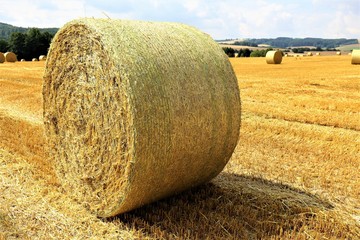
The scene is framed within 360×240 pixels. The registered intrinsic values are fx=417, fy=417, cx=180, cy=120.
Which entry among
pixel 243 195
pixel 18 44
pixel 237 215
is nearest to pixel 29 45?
pixel 18 44

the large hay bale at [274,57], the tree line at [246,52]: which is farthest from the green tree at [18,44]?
the large hay bale at [274,57]

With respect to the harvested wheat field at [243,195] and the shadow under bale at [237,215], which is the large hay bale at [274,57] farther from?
the shadow under bale at [237,215]

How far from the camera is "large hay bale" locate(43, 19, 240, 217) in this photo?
14.5 feet

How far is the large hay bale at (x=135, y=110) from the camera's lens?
14.5ft

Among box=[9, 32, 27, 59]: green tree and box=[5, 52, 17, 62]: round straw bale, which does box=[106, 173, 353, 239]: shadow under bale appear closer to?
box=[5, 52, 17, 62]: round straw bale

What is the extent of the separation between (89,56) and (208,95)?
1515 millimetres

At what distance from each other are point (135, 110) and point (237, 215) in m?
1.86

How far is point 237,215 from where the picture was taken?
5.03 metres

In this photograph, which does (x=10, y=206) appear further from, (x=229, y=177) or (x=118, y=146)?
(x=229, y=177)

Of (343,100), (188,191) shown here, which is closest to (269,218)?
(188,191)

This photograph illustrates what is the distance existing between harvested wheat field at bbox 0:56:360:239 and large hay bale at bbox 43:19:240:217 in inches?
11.4

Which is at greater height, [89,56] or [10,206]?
[89,56]

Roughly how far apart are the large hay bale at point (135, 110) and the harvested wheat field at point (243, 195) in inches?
11.4

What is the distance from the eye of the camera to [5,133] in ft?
28.5
